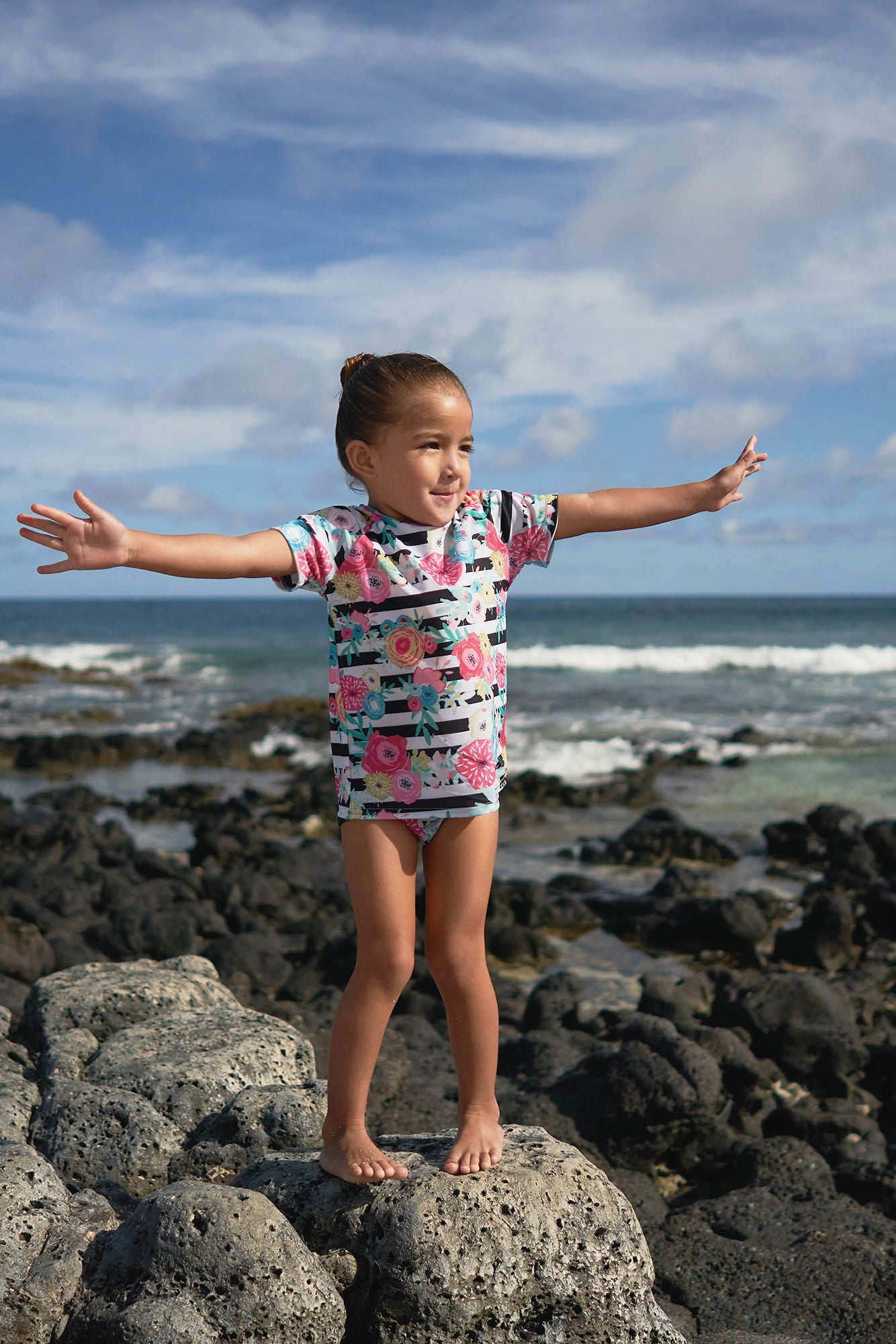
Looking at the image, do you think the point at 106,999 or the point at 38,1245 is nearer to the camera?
the point at 38,1245

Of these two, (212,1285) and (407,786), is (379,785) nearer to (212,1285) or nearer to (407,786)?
(407,786)

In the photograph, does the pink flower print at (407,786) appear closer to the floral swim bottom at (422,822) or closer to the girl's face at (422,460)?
the floral swim bottom at (422,822)

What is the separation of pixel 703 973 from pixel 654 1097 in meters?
2.64

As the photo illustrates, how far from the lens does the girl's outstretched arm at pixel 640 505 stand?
348 cm

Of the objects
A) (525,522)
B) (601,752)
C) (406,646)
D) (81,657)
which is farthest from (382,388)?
(81,657)

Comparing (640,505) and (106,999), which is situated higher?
(640,505)

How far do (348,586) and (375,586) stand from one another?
0.08 m

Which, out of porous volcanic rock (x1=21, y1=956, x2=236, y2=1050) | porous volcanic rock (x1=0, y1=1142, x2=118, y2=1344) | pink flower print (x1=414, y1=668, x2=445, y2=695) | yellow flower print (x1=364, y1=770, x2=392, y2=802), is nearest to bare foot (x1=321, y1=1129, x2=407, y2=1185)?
porous volcanic rock (x1=0, y1=1142, x2=118, y2=1344)

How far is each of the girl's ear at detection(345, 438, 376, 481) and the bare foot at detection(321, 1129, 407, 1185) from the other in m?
1.94

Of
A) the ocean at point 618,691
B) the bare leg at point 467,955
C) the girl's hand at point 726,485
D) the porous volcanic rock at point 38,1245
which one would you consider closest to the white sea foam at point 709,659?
the ocean at point 618,691

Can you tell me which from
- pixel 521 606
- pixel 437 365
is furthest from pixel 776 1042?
pixel 521 606

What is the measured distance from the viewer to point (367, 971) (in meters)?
3.28

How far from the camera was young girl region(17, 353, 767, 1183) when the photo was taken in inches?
126

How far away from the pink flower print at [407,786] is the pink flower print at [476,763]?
120 millimetres
